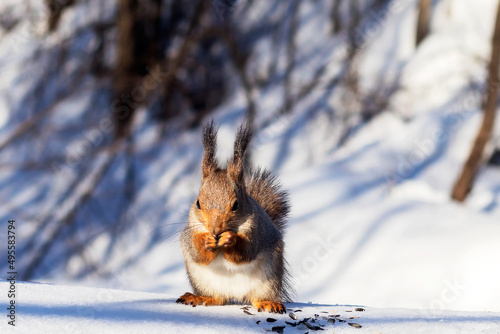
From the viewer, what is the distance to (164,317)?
1609mm

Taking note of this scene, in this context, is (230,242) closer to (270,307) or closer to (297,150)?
(270,307)

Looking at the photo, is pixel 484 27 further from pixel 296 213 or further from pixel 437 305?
pixel 437 305

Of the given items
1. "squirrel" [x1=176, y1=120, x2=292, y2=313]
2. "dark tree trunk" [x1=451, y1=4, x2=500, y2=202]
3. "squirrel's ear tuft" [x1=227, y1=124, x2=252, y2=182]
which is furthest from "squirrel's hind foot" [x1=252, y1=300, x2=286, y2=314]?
"dark tree trunk" [x1=451, y1=4, x2=500, y2=202]

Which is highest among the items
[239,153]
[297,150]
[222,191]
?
[297,150]

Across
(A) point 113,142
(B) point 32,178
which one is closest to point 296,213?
(A) point 113,142

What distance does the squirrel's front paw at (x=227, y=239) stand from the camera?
160 cm

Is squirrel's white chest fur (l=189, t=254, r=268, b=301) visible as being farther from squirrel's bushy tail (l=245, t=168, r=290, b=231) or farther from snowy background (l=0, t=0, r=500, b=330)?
snowy background (l=0, t=0, r=500, b=330)

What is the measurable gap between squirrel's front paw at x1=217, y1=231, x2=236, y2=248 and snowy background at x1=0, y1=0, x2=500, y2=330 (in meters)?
2.24

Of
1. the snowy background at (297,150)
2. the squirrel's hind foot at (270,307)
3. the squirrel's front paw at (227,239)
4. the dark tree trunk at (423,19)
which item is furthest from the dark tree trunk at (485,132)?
the squirrel's front paw at (227,239)

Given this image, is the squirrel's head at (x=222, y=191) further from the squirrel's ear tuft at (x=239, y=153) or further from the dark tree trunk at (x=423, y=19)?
the dark tree trunk at (x=423, y=19)

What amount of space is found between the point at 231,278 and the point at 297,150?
483 cm

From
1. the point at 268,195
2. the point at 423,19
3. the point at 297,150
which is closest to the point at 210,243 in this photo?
the point at 268,195

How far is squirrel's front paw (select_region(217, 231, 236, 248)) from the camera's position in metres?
1.60

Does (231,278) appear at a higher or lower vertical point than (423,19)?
lower
